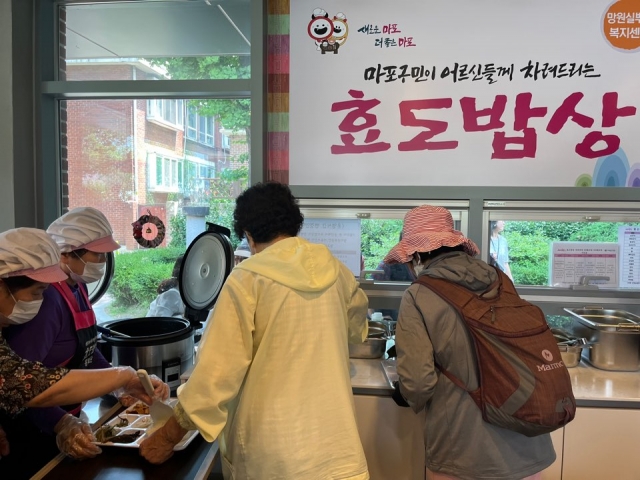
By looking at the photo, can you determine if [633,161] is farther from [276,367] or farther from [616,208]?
[276,367]

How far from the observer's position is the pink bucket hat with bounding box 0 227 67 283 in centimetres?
119

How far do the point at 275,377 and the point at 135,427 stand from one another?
57 centimetres

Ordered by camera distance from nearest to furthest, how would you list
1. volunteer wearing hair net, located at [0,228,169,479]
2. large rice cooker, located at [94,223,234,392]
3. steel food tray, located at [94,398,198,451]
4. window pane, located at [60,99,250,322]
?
1. volunteer wearing hair net, located at [0,228,169,479]
2. steel food tray, located at [94,398,198,451]
3. large rice cooker, located at [94,223,234,392]
4. window pane, located at [60,99,250,322]

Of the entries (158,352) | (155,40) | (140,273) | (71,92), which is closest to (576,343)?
(158,352)

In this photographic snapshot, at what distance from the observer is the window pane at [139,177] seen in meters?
2.42

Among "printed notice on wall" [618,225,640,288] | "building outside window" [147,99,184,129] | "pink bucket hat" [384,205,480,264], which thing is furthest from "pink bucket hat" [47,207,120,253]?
"printed notice on wall" [618,225,640,288]

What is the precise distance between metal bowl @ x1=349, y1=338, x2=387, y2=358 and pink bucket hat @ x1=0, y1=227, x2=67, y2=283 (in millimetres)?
1197

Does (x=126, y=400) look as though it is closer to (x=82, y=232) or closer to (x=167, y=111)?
(x=82, y=232)

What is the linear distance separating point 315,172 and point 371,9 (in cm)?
80

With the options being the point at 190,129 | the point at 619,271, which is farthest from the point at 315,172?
the point at 619,271

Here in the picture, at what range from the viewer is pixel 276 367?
117 cm

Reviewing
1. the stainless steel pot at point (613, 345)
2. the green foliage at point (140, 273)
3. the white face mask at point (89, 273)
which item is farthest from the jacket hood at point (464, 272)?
the green foliage at point (140, 273)

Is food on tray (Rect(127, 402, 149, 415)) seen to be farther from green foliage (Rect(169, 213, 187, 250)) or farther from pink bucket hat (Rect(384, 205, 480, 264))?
green foliage (Rect(169, 213, 187, 250))

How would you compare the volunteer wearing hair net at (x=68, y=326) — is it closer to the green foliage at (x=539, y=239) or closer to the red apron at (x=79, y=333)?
the red apron at (x=79, y=333)
